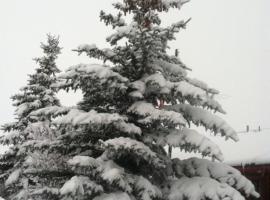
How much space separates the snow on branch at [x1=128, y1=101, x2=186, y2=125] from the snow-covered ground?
11553 mm

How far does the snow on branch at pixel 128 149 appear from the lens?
28.7ft

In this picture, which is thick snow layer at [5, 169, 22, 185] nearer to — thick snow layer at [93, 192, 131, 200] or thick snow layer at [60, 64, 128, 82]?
thick snow layer at [60, 64, 128, 82]

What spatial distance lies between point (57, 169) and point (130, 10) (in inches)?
175

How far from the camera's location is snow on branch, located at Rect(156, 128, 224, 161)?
9000mm

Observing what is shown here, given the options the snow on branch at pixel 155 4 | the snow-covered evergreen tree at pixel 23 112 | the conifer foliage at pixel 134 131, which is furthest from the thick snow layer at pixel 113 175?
the snow-covered evergreen tree at pixel 23 112

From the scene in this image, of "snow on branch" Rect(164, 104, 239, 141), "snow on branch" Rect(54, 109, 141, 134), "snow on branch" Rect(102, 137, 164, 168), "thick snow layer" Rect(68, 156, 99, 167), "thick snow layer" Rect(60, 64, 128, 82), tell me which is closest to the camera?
"thick snow layer" Rect(68, 156, 99, 167)

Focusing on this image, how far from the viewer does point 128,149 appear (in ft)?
29.3

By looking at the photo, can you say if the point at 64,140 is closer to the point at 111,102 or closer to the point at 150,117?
the point at 111,102

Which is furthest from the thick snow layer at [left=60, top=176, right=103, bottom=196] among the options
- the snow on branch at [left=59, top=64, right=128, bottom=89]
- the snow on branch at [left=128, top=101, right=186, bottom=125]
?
the snow on branch at [left=59, top=64, right=128, bottom=89]

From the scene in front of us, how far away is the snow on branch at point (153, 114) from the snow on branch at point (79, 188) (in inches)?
67.1

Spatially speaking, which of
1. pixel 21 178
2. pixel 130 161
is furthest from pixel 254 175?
pixel 130 161

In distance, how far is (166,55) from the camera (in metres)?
11.1

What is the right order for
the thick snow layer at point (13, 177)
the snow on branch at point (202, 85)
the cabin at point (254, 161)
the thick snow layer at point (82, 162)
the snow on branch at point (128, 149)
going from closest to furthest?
1. the thick snow layer at point (82, 162)
2. the snow on branch at point (128, 149)
3. the snow on branch at point (202, 85)
4. the thick snow layer at point (13, 177)
5. the cabin at point (254, 161)

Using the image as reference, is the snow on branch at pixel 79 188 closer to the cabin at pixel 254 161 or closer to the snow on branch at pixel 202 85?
the snow on branch at pixel 202 85
